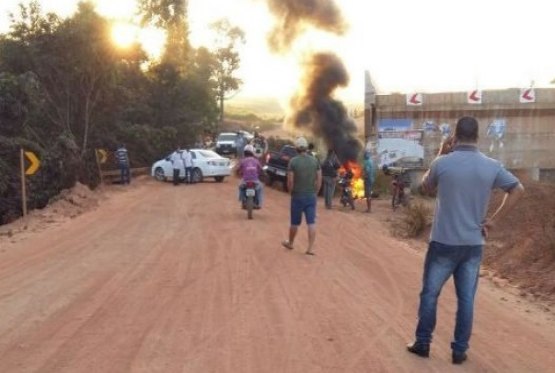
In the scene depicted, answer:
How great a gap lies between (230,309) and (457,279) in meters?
2.71

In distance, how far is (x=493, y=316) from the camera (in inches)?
308

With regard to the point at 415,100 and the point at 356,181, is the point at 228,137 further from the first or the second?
the point at 356,181

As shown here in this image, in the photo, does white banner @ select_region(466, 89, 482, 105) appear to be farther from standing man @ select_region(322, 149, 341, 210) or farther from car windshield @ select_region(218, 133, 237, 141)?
car windshield @ select_region(218, 133, 237, 141)

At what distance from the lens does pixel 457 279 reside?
19.5 ft

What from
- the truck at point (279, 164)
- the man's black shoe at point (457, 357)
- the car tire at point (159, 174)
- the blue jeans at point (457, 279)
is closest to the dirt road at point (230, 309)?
the man's black shoe at point (457, 357)

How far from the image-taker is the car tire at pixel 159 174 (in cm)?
3309

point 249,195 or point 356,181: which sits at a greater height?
point 249,195

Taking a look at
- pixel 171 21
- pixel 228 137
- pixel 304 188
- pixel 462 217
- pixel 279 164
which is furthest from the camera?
pixel 228 137

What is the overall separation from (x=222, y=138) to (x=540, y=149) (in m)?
25.4

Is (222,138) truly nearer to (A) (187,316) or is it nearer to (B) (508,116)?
(B) (508,116)

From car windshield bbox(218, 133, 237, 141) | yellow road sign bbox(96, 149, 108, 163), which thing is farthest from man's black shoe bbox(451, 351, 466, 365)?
car windshield bbox(218, 133, 237, 141)

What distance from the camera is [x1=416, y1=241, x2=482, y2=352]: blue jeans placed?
581cm

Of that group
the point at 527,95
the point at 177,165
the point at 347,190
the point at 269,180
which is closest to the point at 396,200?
the point at 347,190

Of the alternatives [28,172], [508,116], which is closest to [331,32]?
[508,116]
